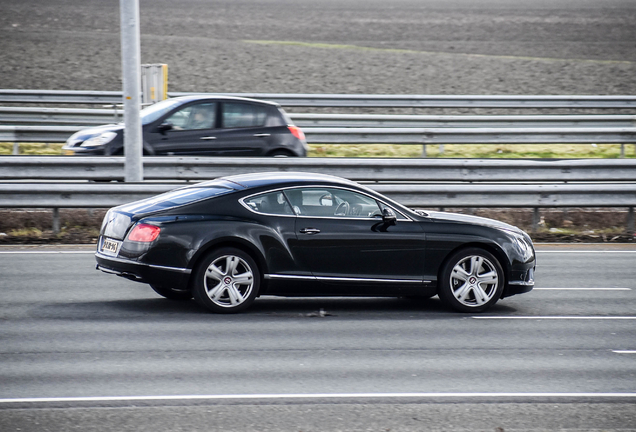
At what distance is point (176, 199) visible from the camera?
834 cm

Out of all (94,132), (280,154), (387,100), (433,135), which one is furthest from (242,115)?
(387,100)

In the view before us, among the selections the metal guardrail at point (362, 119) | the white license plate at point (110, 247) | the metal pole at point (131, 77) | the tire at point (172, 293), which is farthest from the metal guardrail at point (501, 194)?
the metal guardrail at point (362, 119)

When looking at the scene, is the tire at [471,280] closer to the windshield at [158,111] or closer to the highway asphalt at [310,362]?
the highway asphalt at [310,362]

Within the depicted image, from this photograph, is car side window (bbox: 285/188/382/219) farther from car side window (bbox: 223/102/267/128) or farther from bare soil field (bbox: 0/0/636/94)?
bare soil field (bbox: 0/0/636/94)

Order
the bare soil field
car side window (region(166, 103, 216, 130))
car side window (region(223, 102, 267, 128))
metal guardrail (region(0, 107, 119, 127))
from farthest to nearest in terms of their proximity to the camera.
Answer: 1. the bare soil field
2. metal guardrail (region(0, 107, 119, 127))
3. car side window (region(223, 102, 267, 128))
4. car side window (region(166, 103, 216, 130))

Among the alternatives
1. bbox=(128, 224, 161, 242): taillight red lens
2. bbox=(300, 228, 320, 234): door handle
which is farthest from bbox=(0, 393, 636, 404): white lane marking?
bbox=(300, 228, 320, 234): door handle

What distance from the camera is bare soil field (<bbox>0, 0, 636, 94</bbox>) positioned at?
27.2m

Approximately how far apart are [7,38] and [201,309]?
2538 centimetres

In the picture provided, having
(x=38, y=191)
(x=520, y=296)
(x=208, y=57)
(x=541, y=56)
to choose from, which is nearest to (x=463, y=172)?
(x=520, y=296)

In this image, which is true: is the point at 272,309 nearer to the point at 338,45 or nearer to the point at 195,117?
the point at 195,117

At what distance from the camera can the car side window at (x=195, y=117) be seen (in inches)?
583

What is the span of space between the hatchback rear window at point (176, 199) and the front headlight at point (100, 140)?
6331 mm

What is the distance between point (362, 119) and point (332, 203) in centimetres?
1291

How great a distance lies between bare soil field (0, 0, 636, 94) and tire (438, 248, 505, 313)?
18142 mm
